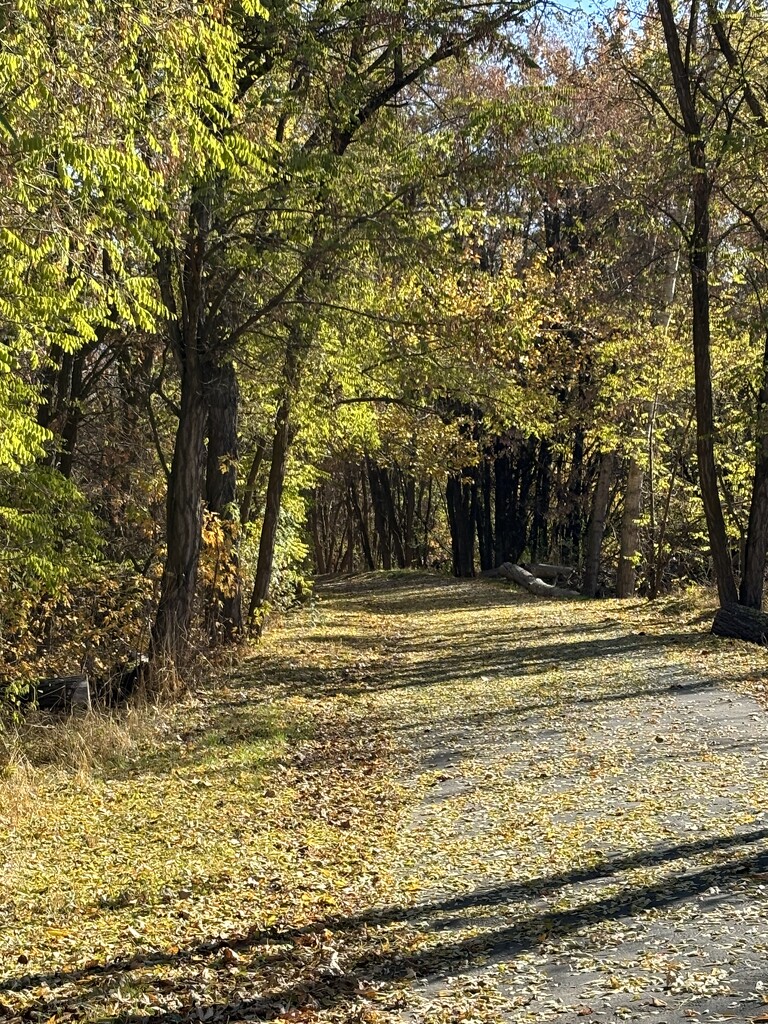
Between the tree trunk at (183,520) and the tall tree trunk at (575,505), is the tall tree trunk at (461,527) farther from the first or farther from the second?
the tree trunk at (183,520)

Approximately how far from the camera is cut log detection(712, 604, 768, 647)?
13.3m

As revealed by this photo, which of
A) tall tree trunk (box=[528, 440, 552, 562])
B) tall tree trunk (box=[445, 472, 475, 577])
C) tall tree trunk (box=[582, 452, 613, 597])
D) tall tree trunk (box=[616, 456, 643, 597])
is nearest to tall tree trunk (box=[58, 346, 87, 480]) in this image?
tall tree trunk (box=[616, 456, 643, 597])

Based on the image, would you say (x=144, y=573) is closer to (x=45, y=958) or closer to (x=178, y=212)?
(x=178, y=212)

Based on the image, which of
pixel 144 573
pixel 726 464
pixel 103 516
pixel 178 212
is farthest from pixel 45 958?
pixel 726 464

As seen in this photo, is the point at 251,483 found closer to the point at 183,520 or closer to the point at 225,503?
the point at 225,503

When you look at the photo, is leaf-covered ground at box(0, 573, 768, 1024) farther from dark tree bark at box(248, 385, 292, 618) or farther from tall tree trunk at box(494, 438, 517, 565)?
tall tree trunk at box(494, 438, 517, 565)

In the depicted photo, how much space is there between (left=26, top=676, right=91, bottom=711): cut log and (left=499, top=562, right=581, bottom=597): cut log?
47.4 ft

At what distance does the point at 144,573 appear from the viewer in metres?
14.6

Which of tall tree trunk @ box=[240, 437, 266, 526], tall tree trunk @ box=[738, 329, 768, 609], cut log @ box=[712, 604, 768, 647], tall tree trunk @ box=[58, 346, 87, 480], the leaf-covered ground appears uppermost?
tall tree trunk @ box=[58, 346, 87, 480]

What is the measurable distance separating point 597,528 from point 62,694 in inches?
551

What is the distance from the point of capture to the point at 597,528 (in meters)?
22.6

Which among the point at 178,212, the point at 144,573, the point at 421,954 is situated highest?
the point at 178,212

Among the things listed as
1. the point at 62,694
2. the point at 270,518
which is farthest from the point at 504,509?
the point at 62,694

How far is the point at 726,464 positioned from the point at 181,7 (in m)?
16.1
